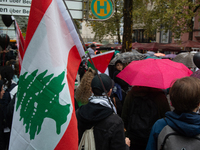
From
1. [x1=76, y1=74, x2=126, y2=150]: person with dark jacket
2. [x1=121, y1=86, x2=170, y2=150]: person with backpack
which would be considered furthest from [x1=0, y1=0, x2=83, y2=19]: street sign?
[x1=76, y1=74, x2=126, y2=150]: person with dark jacket

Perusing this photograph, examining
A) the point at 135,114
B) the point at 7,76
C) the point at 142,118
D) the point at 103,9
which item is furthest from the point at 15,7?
the point at 142,118

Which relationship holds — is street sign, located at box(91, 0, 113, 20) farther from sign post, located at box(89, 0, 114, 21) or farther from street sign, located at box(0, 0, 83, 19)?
street sign, located at box(0, 0, 83, 19)

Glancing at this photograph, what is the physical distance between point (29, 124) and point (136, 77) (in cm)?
196

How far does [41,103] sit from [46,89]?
12 cm

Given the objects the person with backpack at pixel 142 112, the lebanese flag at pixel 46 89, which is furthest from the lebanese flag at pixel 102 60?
the lebanese flag at pixel 46 89

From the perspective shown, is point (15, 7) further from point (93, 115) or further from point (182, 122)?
point (182, 122)

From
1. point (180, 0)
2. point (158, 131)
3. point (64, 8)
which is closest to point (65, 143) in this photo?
point (158, 131)

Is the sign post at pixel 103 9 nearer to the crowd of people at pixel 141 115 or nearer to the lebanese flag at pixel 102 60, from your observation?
the lebanese flag at pixel 102 60

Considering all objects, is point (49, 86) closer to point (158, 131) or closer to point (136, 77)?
point (158, 131)

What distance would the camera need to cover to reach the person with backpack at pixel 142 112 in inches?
113

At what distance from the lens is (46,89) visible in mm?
1770

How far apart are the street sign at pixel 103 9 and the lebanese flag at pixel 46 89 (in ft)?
11.6

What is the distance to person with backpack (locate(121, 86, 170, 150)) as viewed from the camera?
286 centimetres

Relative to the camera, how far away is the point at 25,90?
6.09 feet
